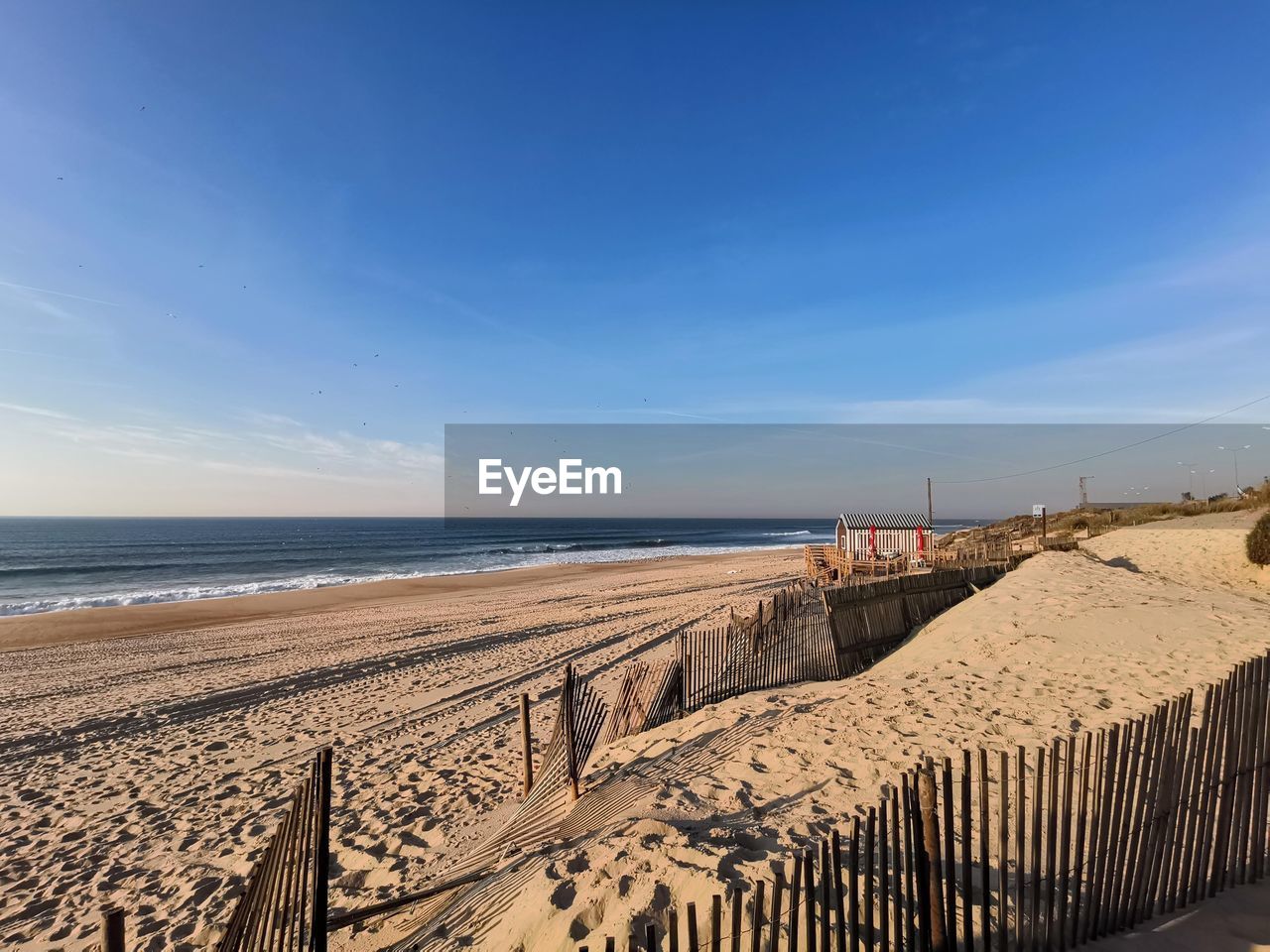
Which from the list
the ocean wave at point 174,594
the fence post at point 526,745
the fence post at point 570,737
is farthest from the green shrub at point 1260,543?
the ocean wave at point 174,594

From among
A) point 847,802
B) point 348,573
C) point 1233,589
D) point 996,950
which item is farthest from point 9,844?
point 348,573

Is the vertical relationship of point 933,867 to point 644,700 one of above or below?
above

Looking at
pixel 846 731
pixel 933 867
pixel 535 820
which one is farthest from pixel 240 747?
pixel 933 867

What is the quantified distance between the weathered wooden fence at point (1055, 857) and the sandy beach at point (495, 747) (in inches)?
12.7

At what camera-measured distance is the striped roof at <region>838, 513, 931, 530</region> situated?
81.9 ft

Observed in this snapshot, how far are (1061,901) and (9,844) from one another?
9.92 meters

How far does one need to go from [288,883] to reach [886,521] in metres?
25.7

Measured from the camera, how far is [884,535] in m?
25.0

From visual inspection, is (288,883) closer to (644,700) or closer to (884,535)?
(644,700)

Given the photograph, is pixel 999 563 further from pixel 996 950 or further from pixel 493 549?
pixel 493 549

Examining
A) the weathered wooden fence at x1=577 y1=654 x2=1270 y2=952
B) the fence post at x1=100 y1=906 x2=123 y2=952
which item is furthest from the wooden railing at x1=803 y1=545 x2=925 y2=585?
the fence post at x1=100 y1=906 x2=123 y2=952

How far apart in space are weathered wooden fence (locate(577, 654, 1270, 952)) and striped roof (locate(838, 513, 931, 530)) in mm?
22013

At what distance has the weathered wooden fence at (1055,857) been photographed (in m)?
2.85

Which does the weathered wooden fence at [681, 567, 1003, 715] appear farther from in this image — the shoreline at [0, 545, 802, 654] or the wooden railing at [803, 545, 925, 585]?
the shoreline at [0, 545, 802, 654]
